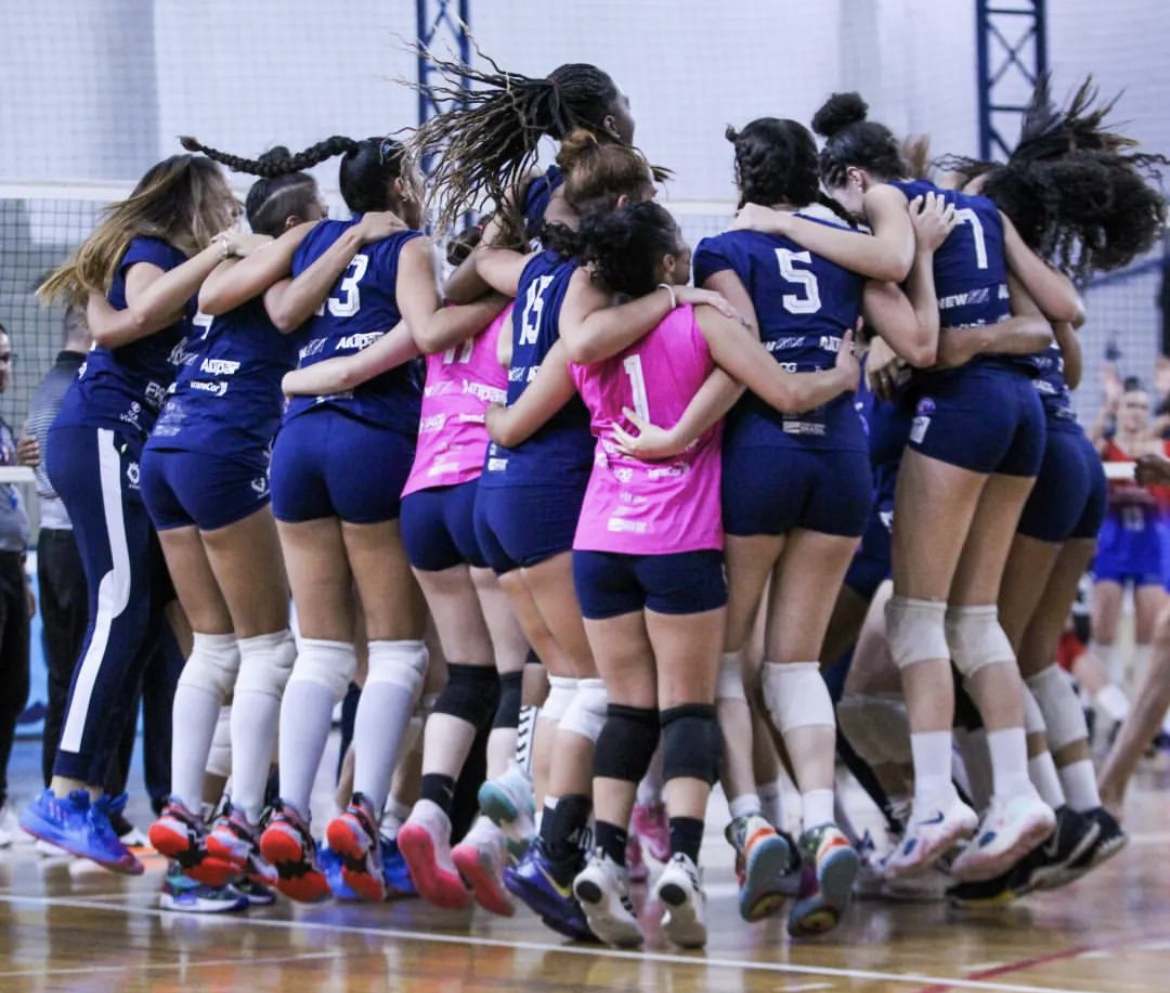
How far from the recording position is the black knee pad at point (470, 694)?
4746mm

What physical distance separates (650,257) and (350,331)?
105cm

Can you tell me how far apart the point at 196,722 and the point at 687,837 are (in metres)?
1.64

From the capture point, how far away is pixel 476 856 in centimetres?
440

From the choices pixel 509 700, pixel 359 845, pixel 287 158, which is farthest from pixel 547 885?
pixel 287 158

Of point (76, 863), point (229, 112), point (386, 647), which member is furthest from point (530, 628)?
point (229, 112)

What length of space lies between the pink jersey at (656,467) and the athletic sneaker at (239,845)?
1264 mm

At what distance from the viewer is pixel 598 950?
14.0 ft

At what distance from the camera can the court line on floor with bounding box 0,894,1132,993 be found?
3670 mm

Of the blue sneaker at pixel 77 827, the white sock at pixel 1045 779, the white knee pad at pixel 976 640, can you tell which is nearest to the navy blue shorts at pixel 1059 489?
the white knee pad at pixel 976 640

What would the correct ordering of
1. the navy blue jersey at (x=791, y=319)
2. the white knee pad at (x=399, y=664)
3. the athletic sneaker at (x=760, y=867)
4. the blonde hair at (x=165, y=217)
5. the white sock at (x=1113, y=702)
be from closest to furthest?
the athletic sneaker at (x=760, y=867) → the navy blue jersey at (x=791, y=319) → the white knee pad at (x=399, y=664) → the blonde hair at (x=165, y=217) → the white sock at (x=1113, y=702)

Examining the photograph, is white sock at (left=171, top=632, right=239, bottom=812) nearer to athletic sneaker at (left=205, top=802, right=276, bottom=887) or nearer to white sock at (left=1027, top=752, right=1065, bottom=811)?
athletic sneaker at (left=205, top=802, right=276, bottom=887)

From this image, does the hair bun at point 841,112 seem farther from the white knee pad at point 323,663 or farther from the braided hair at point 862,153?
the white knee pad at point 323,663

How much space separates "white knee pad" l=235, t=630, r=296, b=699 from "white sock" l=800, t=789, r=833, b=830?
1.53 metres

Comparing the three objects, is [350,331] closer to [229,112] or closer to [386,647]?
[386,647]
